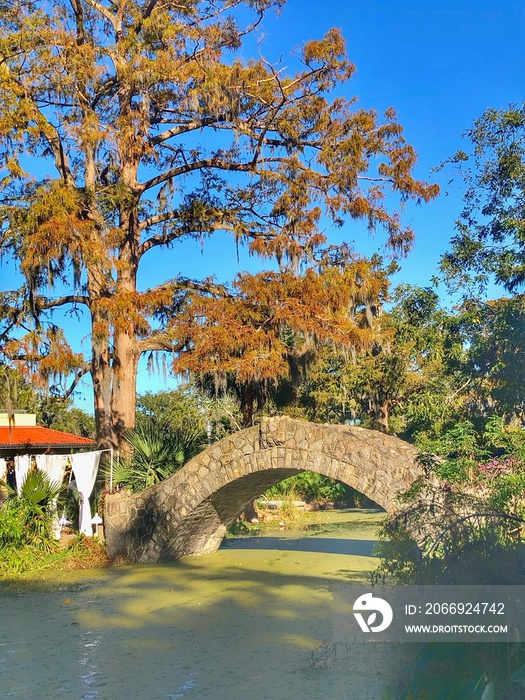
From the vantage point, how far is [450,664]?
16.0ft

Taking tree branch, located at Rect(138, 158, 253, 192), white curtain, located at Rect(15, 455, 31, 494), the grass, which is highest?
tree branch, located at Rect(138, 158, 253, 192)

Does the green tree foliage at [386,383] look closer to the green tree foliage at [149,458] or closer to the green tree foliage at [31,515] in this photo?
the green tree foliage at [149,458]

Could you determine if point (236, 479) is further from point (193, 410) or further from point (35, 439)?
point (193, 410)

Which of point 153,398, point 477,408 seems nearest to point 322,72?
point 477,408

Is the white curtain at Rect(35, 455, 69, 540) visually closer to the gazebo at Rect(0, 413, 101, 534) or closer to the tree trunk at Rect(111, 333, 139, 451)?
the gazebo at Rect(0, 413, 101, 534)

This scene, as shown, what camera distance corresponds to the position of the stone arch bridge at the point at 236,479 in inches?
424

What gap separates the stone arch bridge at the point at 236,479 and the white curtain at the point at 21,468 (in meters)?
1.86

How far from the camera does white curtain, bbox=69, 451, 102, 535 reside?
1412 cm

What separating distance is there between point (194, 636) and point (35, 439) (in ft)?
44.0

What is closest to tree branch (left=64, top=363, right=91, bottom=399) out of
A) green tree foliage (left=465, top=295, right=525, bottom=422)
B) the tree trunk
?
the tree trunk

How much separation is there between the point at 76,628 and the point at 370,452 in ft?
14.9

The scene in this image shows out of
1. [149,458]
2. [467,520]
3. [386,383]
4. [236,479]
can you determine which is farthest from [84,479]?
[386,383]

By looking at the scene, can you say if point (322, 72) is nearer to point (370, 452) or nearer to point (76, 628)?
point (370, 452)

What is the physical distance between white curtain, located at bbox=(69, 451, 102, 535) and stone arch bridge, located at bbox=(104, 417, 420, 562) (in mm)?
547
